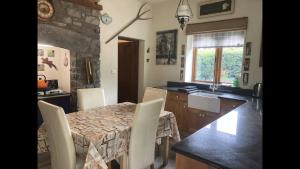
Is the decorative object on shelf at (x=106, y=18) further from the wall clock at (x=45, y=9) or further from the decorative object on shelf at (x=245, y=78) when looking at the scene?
the decorative object on shelf at (x=245, y=78)

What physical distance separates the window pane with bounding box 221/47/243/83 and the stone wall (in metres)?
2.30

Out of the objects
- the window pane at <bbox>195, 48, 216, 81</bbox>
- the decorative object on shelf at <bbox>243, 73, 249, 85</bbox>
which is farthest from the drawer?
the decorative object on shelf at <bbox>243, 73, 249, 85</bbox>

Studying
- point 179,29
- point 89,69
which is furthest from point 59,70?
point 179,29

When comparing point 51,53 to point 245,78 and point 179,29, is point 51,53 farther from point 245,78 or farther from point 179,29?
point 245,78

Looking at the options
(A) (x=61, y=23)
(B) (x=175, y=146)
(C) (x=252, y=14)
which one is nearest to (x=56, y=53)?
(A) (x=61, y=23)

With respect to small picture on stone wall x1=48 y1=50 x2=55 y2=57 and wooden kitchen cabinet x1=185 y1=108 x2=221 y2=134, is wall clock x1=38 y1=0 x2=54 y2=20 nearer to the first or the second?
small picture on stone wall x1=48 y1=50 x2=55 y2=57

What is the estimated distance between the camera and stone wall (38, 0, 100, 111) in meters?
2.79

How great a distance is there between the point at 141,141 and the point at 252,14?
2.73 metres

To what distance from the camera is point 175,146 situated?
111 centimetres
